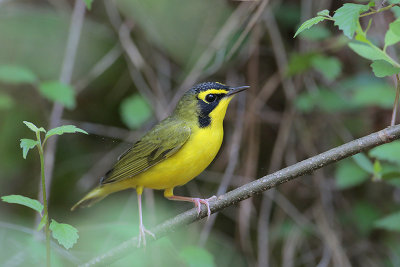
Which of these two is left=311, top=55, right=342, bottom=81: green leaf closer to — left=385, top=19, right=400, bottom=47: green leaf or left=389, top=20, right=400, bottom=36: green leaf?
left=385, top=19, right=400, bottom=47: green leaf

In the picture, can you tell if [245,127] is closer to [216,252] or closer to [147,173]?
[216,252]

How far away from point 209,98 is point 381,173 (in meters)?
1.29

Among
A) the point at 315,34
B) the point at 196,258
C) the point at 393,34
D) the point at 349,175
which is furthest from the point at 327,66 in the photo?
the point at 393,34

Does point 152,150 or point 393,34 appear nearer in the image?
point 393,34

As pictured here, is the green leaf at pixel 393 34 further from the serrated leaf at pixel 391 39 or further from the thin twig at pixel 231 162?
the thin twig at pixel 231 162

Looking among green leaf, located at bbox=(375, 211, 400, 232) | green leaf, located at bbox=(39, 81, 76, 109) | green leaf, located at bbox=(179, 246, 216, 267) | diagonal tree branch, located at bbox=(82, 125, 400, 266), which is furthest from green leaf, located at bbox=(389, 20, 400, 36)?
green leaf, located at bbox=(39, 81, 76, 109)

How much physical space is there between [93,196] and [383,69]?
9.05 ft

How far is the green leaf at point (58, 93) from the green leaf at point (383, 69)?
280 centimetres

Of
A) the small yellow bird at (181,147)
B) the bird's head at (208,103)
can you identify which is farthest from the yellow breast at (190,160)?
the bird's head at (208,103)

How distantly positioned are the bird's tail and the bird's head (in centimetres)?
93

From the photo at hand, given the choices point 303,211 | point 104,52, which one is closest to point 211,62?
point 104,52

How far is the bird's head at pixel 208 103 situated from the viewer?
3.59 m

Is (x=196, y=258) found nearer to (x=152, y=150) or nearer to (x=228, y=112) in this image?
(x=152, y=150)

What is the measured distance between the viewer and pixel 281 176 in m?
2.30
